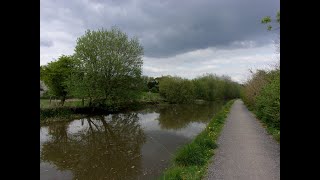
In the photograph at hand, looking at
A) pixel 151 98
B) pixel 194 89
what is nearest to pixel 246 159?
pixel 151 98

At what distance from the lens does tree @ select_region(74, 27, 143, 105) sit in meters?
33.2

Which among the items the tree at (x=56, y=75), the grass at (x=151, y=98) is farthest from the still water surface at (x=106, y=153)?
the grass at (x=151, y=98)

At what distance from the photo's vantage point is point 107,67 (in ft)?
112

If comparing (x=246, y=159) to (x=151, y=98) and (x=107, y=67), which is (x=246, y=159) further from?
(x=151, y=98)

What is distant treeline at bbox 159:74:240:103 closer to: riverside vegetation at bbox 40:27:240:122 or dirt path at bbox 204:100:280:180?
riverside vegetation at bbox 40:27:240:122

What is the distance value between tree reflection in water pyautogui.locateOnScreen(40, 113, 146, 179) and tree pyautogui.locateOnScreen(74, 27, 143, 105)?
43.3 feet

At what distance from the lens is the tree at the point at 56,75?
3459cm
